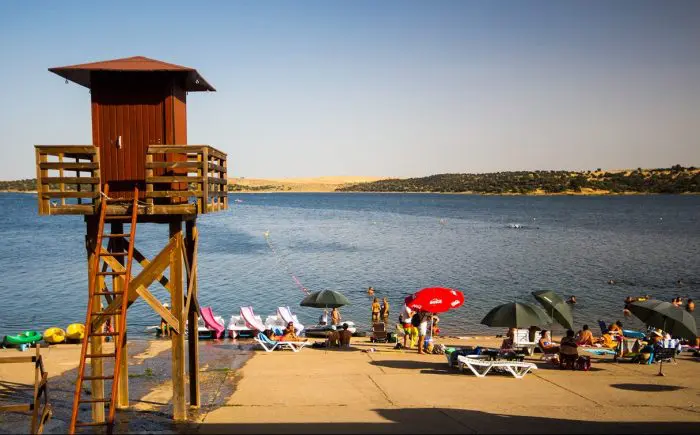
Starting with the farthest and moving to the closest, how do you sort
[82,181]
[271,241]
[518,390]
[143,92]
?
[271,241]
[518,390]
[143,92]
[82,181]

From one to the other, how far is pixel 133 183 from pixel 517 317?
10817 millimetres

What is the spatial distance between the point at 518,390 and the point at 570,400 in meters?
1.33

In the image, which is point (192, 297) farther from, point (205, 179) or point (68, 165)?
point (68, 165)

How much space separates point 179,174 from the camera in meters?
13.5

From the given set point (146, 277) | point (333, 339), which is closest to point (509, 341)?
point (333, 339)

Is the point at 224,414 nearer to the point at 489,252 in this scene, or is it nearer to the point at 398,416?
the point at 398,416

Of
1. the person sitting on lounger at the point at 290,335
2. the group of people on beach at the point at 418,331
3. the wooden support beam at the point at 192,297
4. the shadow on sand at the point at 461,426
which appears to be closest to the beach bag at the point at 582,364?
the group of people on beach at the point at 418,331

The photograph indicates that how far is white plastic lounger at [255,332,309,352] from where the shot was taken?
21.2 metres

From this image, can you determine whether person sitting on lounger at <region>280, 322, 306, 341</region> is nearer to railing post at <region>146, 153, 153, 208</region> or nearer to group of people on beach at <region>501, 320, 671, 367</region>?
group of people on beach at <region>501, 320, 671, 367</region>

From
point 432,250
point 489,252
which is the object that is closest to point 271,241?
point 432,250

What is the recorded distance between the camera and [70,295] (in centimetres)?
3862

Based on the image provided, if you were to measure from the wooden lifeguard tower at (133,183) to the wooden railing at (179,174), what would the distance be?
2 cm

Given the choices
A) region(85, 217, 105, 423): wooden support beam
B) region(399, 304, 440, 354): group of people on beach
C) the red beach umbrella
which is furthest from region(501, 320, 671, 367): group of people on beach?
region(85, 217, 105, 423): wooden support beam

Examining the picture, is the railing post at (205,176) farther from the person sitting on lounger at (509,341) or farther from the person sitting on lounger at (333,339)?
the person sitting on lounger at (509,341)
